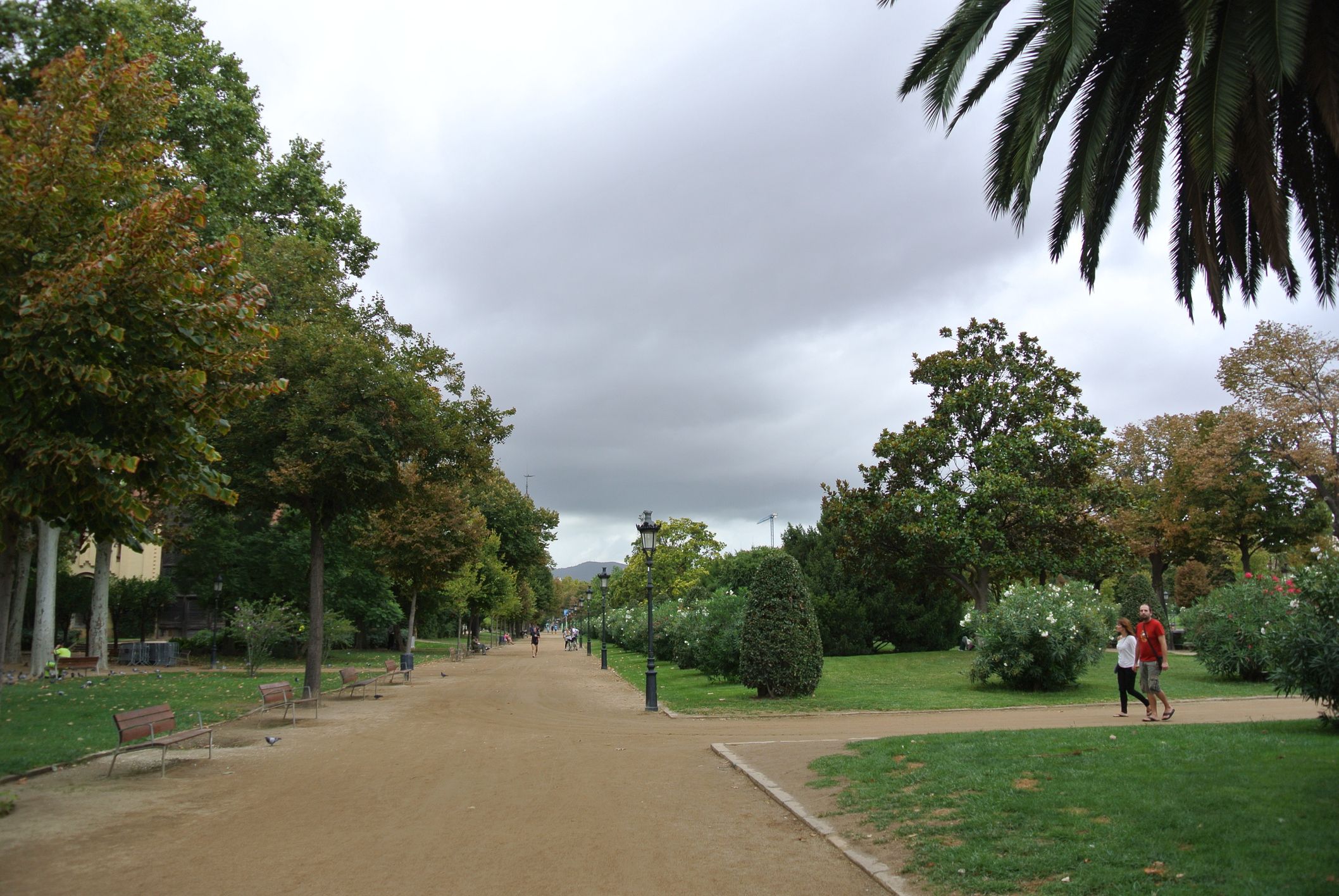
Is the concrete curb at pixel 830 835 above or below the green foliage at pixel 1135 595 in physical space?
below

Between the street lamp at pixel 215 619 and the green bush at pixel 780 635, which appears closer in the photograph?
the green bush at pixel 780 635

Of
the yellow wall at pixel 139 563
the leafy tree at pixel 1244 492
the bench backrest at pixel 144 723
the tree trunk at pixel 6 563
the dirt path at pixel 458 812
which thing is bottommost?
the dirt path at pixel 458 812

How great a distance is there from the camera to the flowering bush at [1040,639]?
731 inches

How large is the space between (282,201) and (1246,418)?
37.7 m

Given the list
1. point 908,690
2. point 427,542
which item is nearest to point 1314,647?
point 908,690

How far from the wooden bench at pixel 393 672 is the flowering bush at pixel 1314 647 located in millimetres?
20266

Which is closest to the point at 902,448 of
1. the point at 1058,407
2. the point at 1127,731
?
the point at 1058,407

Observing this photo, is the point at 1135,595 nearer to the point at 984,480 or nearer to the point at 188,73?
the point at 984,480

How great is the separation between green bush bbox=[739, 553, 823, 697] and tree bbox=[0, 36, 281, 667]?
1111 cm

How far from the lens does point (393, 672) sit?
82.5 ft

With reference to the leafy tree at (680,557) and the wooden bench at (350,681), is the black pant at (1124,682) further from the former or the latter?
the leafy tree at (680,557)

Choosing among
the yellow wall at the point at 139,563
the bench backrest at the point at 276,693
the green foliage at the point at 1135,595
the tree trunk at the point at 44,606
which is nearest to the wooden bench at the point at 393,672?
the bench backrest at the point at 276,693

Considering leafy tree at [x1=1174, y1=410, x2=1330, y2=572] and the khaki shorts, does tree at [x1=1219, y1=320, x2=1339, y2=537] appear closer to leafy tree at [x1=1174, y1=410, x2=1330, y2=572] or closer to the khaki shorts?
leafy tree at [x1=1174, y1=410, x2=1330, y2=572]

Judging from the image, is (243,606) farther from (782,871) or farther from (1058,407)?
(1058,407)
